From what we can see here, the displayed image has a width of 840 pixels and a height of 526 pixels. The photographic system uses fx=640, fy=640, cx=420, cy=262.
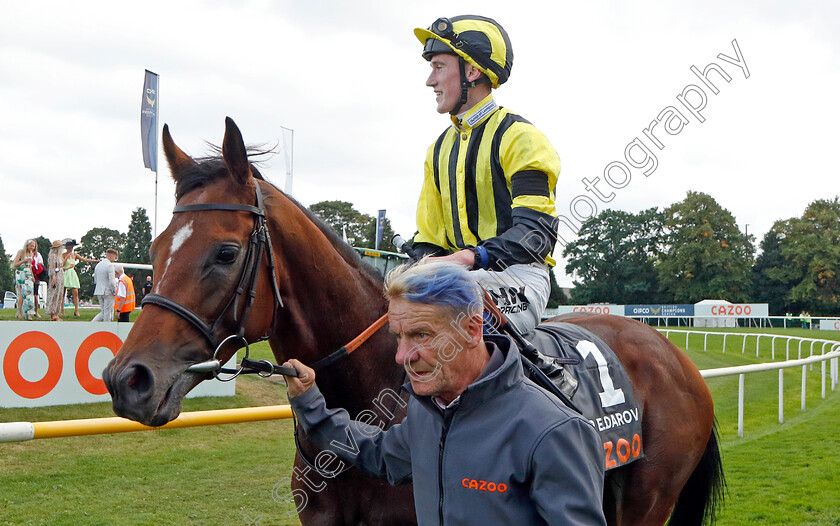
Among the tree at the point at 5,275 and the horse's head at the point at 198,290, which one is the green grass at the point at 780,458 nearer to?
the horse's head at the point at 198,290

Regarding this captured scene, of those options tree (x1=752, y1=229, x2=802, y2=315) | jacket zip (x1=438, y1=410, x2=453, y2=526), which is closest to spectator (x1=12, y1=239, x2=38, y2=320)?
jacket zip (x1=438, y1=410, x2=453, y2=526)

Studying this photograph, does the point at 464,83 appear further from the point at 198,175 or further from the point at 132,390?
the point at 132,390

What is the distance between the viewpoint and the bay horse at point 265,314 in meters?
1.87

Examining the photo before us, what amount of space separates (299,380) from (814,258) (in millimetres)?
60993

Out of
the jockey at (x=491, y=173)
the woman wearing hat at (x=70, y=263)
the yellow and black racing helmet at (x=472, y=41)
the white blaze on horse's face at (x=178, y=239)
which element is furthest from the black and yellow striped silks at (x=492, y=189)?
the woman wearing hat at (x=70, y=263)

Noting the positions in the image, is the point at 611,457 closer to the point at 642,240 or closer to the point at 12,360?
the point at 12,360

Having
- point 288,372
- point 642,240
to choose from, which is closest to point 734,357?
point 288,372

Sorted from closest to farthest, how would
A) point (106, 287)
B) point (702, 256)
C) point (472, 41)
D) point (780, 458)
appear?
point (472, 41), point (780, 458), point (106, 287), point (702, 256)

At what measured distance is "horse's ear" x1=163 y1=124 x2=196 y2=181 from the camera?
2.26 metres

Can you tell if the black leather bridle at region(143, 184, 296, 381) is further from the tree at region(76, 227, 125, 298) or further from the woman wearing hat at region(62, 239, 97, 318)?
the tree at region(76, 227, 125, 298)

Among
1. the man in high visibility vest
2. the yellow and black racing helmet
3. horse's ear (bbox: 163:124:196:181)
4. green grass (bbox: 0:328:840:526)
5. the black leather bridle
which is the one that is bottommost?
green grass (bbox: 0:328:840:526)

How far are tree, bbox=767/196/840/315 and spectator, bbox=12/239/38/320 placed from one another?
56.2 m

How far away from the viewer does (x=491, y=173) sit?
255 centimetres

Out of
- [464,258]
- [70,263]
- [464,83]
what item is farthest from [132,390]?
[70,263]
